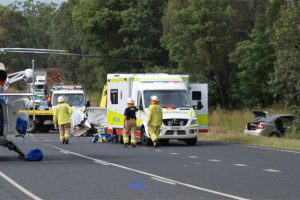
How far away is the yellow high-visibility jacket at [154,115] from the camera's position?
28812 millimetres

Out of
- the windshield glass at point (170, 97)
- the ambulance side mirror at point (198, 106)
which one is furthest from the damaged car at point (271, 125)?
the windshield glass at point (170, 97)

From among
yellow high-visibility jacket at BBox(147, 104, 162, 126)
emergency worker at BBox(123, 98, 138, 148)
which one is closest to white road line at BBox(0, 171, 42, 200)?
yellow high-visibility jacket at BBox(147, 104, 162, 126)

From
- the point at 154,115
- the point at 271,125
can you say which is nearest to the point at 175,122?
the point at 154,115

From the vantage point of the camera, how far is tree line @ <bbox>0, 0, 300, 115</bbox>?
3666 centimetres

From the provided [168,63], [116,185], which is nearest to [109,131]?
[116,185]

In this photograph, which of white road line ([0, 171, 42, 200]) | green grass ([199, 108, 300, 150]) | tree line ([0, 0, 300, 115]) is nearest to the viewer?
white road line ([0, 171, 42, 200])

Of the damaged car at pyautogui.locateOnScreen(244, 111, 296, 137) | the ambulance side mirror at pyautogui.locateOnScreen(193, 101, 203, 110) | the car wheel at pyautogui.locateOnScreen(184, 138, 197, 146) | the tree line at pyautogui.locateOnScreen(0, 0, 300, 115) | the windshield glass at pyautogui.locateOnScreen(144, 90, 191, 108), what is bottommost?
the car wheel at pyautogui.locateOnScreen(184, 138, 197, 146)

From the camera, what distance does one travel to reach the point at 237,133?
3791cm

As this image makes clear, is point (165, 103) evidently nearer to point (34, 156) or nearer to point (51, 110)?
point (34, 156)

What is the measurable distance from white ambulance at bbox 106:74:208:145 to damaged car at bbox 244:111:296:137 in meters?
2.39

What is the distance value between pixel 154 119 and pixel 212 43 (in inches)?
843

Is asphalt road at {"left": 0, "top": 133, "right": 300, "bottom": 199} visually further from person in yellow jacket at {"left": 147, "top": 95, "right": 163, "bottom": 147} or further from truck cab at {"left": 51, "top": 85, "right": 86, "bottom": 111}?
truck cab at {"left": 51, "top": 85, "right": 86, "bottom": 111}

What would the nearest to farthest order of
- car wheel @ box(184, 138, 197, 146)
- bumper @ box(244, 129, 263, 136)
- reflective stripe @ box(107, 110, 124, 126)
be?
car wheel @ box(184, 138, 197, 146) → reflective stripe @ box(107, 110, 124, 126) → bumper @ box(244, 129, 263, 136)

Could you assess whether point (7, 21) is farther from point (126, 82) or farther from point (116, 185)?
point (116, 185)
